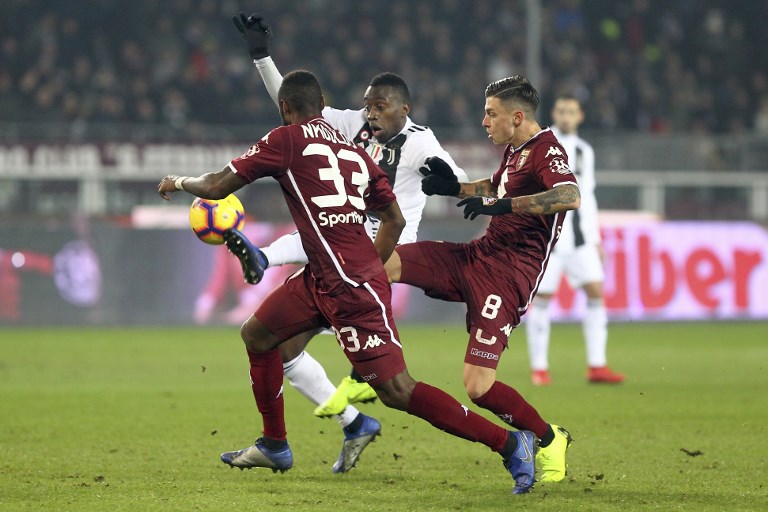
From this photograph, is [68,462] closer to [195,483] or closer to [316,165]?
[195,483]

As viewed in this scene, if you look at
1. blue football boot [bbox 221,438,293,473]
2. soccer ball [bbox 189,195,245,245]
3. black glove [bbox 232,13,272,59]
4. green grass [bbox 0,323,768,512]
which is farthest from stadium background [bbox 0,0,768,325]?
blue football boot [bbox 221,438,293,473]

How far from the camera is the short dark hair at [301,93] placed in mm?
5734

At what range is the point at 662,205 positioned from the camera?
1716cm

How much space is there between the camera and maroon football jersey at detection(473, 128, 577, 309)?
5.99 metres

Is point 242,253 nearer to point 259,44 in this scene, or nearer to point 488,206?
point 488,206

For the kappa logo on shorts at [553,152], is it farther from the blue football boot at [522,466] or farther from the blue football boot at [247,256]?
the blue football boot at [247,256]

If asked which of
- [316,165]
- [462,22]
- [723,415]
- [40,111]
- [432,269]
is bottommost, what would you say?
[723,415]

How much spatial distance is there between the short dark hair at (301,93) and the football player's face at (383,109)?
3.74 feet

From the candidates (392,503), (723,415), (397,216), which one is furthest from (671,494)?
(723,415)

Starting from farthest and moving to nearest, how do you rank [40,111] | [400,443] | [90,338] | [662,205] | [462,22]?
[462,22]
[40,111]
[662,205]
[90,338]
[400,443]

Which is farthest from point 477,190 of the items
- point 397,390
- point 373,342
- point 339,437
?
point 339,437

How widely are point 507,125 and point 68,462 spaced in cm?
288

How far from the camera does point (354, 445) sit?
634cm

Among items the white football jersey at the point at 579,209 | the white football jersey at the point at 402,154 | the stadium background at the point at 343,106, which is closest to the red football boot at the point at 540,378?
the white football jersey at the point at 579,209
